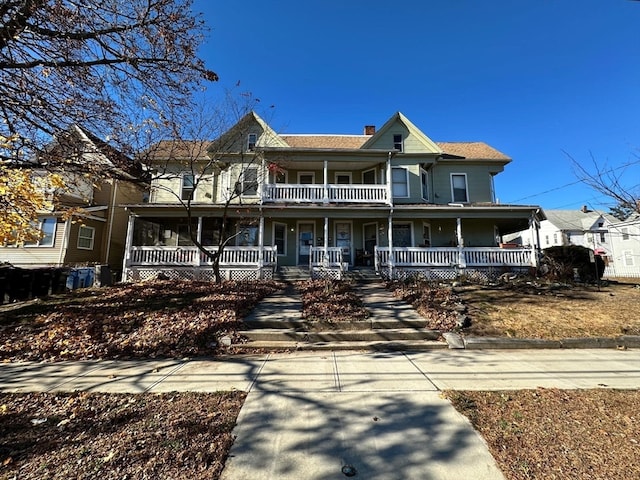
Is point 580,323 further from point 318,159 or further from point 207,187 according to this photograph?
point 207,187

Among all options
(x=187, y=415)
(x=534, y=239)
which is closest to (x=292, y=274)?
(x=187, y=415)

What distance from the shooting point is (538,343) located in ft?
20.7

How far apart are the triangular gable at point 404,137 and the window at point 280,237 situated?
6.46 m

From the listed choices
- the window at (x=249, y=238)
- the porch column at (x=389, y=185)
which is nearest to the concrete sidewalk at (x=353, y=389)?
the porch column at (x=389, y=185)

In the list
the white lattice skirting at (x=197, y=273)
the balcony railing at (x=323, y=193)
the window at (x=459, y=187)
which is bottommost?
the white lattice skirting at (x=197, y=273)

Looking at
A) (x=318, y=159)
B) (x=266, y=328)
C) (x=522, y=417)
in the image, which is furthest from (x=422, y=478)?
(x=318, y=159)

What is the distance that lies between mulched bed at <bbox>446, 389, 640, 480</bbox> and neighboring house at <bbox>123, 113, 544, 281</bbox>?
9.99 meters

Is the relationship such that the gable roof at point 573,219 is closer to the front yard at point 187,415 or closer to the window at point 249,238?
the front yard at point 187,415

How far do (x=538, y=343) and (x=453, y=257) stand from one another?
820cm

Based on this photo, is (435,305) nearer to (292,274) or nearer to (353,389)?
(353,389)

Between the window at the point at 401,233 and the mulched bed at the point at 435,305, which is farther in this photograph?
the window at the point at 401,233

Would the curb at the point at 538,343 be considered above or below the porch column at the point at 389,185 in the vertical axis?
below

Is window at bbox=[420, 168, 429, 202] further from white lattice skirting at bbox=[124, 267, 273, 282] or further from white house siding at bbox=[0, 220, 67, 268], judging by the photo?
white house siding at bbox=[0, 220, 67, 268]

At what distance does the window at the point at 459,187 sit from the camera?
55.7 ft
